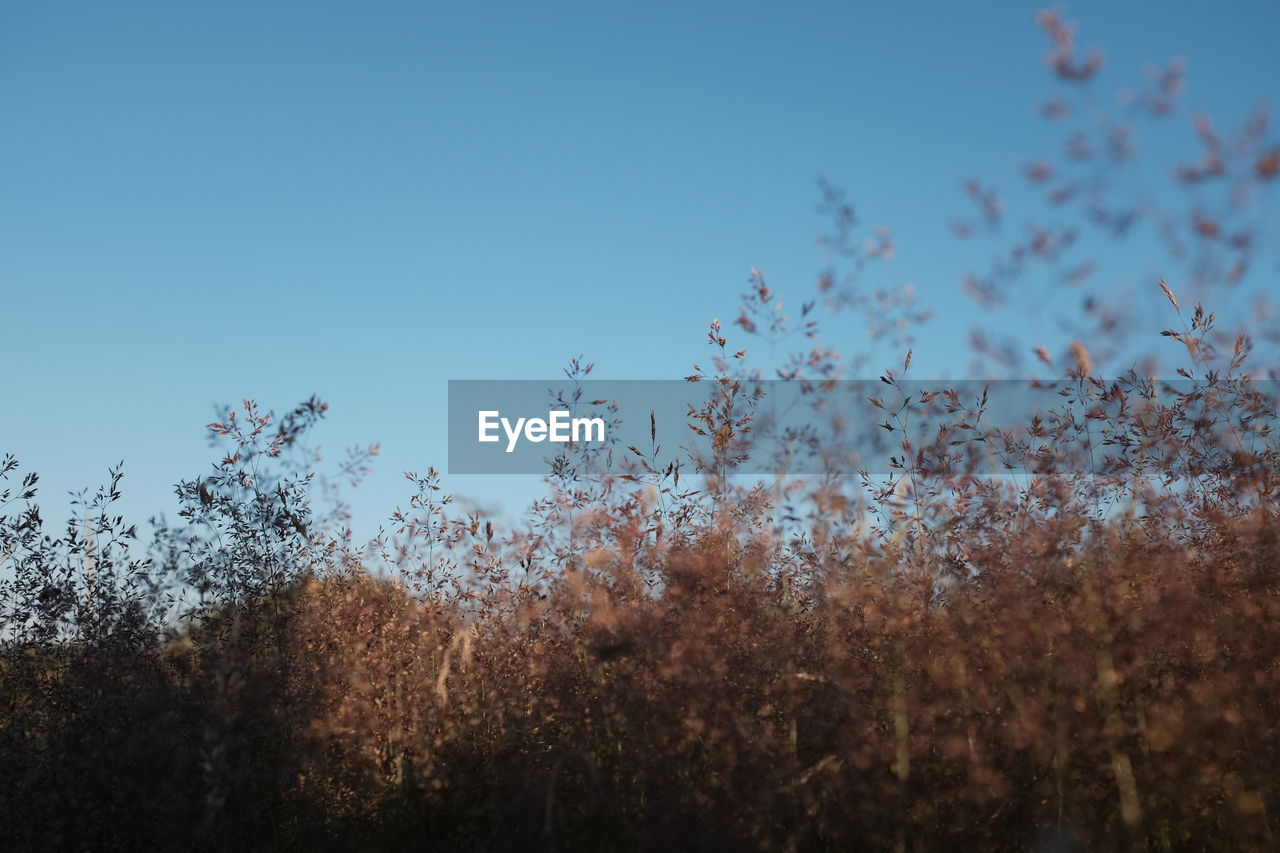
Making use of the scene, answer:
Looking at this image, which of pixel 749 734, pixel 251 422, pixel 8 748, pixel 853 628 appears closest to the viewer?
pixel 749 734

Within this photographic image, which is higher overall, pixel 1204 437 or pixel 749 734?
pixel 1204 437

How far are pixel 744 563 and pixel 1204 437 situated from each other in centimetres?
311

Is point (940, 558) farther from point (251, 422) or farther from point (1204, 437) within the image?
point (251, 422)

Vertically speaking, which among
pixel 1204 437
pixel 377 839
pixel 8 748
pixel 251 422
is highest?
pixel 251 422

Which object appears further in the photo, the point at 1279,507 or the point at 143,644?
the point at 143,644

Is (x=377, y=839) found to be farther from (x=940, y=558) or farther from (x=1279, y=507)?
(x=1279, y=507)

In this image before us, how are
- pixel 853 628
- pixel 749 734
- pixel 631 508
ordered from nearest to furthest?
pixel 749 734 < pixel 853 628 < pixel 631 508

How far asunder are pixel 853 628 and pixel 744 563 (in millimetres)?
858

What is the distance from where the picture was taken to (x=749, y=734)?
616 centimetres

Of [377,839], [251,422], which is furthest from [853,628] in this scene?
[251,422]

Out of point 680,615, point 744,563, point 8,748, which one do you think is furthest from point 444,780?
point 8,748

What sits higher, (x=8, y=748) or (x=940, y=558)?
(x=940, y=558)

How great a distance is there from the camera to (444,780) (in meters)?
7.10

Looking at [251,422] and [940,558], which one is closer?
[940,558]
